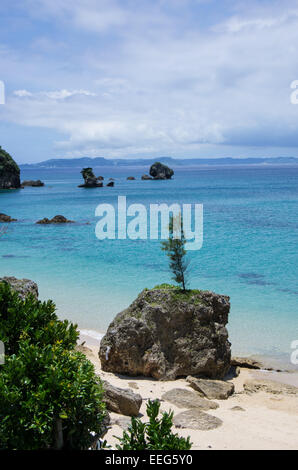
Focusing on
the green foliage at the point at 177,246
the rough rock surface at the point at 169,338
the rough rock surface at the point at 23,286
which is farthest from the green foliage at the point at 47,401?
the green foliage at the point at 177,246

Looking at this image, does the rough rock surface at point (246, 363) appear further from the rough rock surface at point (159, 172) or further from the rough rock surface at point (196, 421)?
the rough rock surface at point (159, 172)

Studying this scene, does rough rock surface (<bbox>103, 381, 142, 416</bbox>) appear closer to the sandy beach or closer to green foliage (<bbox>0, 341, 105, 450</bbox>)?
the sandy beach

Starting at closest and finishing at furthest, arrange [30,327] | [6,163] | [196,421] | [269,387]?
[30,327] → [196,421] → [269,387] → [6,163]

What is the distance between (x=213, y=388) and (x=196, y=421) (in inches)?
106

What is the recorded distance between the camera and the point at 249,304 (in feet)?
69.0

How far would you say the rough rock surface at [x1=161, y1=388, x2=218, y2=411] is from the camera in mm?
10547

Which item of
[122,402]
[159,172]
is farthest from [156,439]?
[159,172]

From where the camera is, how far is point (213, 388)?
11.9 metres

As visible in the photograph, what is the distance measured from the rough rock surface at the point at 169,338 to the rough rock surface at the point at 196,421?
328 cm

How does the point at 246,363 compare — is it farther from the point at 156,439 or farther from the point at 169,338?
the point at 156,439

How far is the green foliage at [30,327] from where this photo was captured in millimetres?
8133

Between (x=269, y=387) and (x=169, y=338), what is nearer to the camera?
(x=269, y=387)

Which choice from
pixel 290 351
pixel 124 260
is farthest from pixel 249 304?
pixel 124 260

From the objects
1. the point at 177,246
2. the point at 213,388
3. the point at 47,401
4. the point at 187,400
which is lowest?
the point at 213,388
